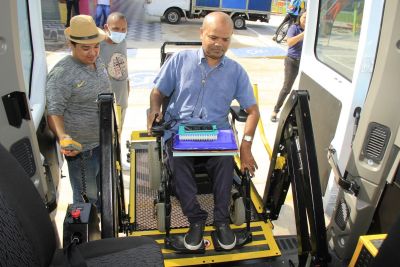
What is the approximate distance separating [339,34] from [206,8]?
43.5 feet

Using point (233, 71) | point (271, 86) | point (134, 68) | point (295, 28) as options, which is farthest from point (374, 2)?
point (134, 68)

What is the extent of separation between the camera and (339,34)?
3.65 m

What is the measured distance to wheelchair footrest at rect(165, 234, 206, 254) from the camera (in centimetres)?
253

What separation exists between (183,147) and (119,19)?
179 cm

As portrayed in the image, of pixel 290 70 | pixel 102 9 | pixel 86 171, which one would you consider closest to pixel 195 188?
pixel 86 171

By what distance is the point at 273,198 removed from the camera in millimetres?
2963

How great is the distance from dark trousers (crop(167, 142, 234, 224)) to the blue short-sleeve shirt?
1.18 ft

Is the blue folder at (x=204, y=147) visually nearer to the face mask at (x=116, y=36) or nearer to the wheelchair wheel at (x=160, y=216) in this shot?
the wheelchair wheel at (x=160, y=216)

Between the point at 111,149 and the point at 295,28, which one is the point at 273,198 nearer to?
the point at 111,149

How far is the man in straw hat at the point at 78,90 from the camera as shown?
2.45 meters

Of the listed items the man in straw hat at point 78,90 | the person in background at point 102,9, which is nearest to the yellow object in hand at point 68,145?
the man in straw hat at point 78,90

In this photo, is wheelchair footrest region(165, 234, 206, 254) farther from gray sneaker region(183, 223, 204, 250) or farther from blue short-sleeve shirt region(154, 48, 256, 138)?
blue short-sleeve shirt region(154, 48, 256, 138)

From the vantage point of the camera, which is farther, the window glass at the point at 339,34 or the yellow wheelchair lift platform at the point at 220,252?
the window glass at the point at 339,34

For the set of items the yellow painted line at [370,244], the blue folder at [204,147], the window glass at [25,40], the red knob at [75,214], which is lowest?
the yellow painted line at [370,244]
